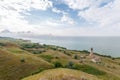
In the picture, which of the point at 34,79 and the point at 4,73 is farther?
the point at 4,73

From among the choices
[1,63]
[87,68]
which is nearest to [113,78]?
[87,68]

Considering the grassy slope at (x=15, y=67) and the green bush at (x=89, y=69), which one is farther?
the green bush at (x=89, y=69)

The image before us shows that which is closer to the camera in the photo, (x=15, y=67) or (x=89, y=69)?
(x=15, y=67)

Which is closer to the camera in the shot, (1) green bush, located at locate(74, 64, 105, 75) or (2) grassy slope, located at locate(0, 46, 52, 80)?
(2) grassy slope, located at locate(0, 46, 52, 80)

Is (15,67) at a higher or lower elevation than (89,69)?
higher

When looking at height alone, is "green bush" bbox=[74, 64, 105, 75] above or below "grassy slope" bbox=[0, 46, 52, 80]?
below

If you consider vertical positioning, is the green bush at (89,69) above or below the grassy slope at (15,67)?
below

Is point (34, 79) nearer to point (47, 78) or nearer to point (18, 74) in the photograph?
point (47, 78)

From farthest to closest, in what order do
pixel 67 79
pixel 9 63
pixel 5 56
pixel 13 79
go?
1. pixel 5 56
2. pixel 9 63
3. pixel 13 79
4. pixel 67 79

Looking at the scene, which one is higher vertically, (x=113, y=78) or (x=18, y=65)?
(x=18, y=65)

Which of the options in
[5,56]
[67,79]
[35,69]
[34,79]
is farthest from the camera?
[5,56]
